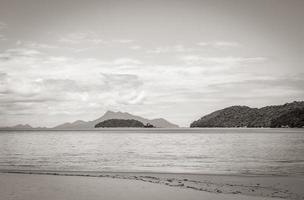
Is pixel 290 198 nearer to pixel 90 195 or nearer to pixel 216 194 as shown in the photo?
pixel 216 194

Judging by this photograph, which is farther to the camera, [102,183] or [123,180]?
[123,180]

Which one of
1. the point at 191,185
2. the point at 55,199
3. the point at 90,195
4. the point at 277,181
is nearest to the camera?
the point at 55,199

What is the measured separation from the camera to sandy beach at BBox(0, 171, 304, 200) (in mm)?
20938

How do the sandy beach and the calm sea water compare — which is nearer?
the sandy beach

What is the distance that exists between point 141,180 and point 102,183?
10.8ft

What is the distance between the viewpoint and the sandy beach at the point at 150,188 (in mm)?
20938

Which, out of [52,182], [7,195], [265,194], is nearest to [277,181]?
[265,194]

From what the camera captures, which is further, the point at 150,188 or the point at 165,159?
the point at 165,159

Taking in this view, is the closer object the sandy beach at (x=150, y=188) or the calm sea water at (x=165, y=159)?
the sandy beach at (x=150, y=188)

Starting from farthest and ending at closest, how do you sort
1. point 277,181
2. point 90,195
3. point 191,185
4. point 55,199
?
point 277,181
point 191,185
point 90,195
point 55,199

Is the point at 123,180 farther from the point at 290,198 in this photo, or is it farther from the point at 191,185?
the point at 290,198

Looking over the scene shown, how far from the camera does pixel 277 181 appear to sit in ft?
88.5

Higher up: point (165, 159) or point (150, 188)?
point (150, 188)

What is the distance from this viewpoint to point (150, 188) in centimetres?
2394
